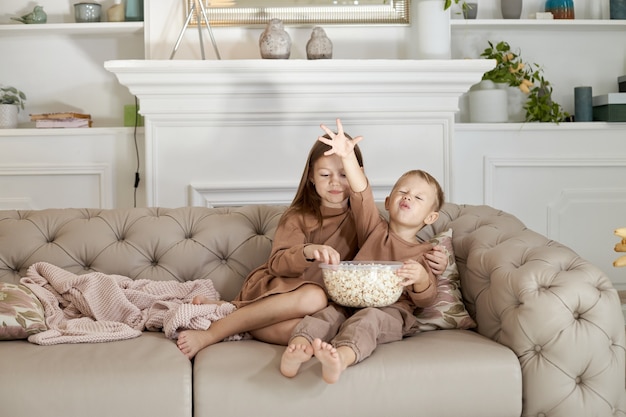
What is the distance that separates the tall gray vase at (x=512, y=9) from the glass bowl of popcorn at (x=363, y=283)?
2108 millimetres

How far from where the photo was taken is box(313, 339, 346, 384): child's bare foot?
1703 mm

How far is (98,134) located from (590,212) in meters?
2.25

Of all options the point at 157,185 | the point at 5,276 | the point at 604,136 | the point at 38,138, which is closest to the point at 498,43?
Result: the point at 604,136

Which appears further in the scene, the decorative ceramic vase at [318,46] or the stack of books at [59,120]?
the stack of books at [59,120]

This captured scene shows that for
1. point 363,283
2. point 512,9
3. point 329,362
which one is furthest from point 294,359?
point 512,9

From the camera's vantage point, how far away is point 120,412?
176 cm

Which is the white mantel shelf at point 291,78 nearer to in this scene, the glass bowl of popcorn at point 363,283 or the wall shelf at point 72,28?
the wall shelf at point 72,28

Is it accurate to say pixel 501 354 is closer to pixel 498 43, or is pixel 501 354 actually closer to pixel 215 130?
pixel 215 130

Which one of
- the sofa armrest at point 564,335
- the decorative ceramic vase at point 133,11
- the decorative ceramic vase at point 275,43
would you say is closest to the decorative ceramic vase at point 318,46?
the decorative ceramic vase at point 275,43

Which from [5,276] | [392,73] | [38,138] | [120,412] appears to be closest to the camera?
[120,412]

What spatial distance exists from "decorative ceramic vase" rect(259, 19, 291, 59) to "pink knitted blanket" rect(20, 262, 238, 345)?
1.28 m

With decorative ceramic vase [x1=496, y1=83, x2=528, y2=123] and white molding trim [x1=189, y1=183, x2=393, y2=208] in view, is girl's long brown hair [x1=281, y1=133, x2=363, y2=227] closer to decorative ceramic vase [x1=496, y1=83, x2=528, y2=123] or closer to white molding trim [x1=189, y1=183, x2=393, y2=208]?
white molding trim [x1=189, y1=183, x2=393, y2=208]

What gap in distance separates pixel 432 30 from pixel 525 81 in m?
0.51

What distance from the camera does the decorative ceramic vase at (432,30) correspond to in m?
3.46
